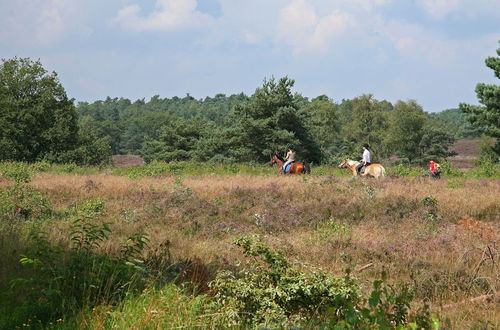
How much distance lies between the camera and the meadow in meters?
5.81

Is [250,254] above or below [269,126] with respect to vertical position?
below

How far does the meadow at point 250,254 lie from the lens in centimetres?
581

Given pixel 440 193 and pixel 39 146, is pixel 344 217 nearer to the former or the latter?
pixel 440 193

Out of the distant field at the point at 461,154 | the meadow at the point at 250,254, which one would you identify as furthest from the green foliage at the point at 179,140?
the meadow at the point at 250,254

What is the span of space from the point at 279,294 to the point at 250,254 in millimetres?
1360

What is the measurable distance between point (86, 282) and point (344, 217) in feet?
36.2

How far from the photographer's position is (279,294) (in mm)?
6156

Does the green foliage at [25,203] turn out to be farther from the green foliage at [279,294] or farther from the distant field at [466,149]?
the distant field at [466,149]

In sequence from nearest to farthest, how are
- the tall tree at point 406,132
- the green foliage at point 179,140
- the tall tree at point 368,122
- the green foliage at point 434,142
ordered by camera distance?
the green foliage at point 179,140 < the green foliage at point 434,142 < the tall tree at point 406,132 < the tall tree at point 368,122

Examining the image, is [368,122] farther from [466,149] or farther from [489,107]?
[489,107]

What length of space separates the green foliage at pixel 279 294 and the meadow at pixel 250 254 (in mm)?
20

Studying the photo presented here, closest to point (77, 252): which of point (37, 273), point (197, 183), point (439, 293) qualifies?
point (37, 273)

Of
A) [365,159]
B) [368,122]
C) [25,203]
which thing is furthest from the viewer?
[368,122]

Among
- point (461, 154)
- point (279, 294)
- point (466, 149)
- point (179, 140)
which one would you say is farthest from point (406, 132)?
point (279, 294)
